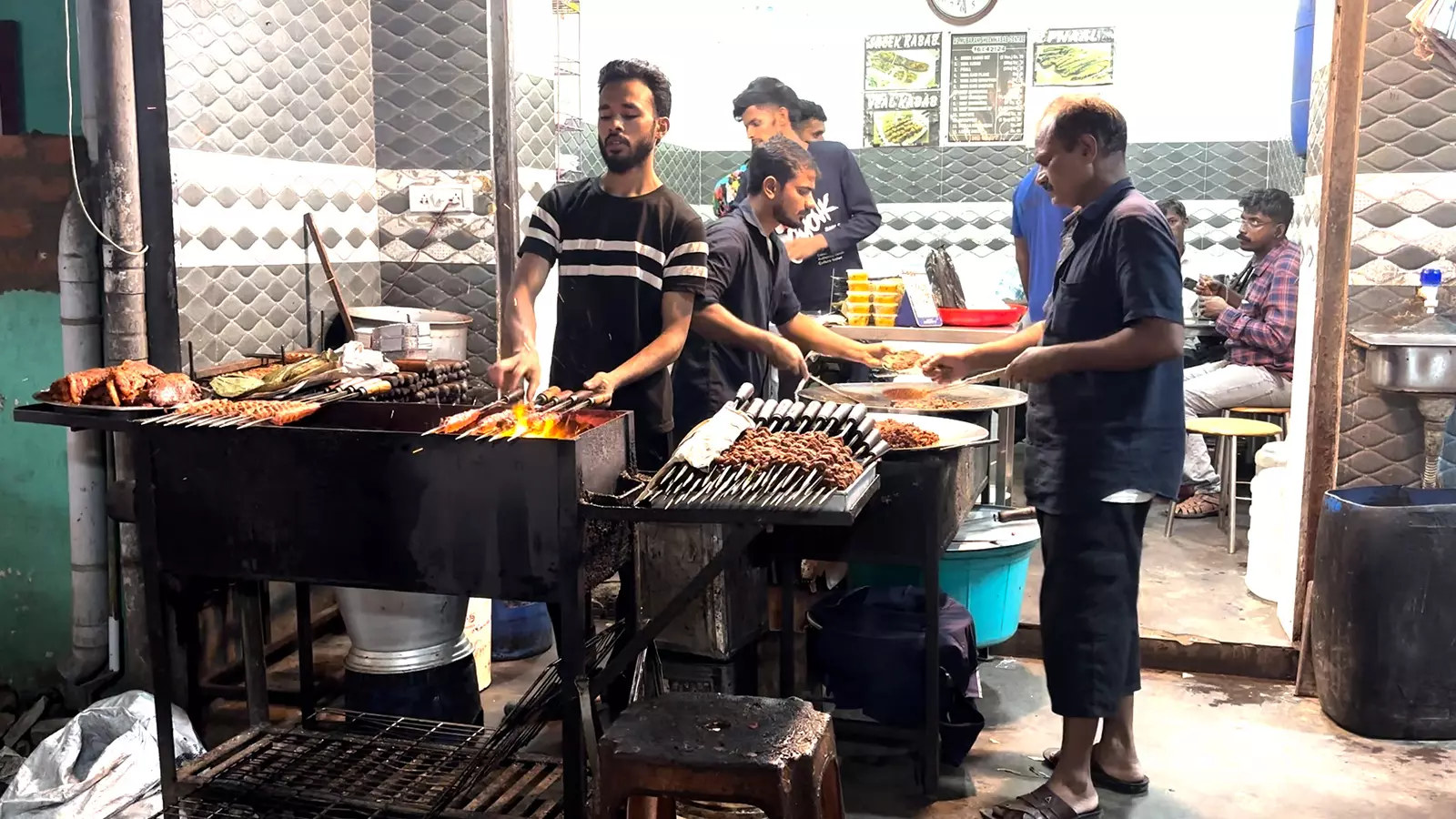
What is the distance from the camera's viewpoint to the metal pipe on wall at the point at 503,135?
5402mm

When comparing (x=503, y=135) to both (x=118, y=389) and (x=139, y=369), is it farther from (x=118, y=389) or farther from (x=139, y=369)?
(x=118, y=389)

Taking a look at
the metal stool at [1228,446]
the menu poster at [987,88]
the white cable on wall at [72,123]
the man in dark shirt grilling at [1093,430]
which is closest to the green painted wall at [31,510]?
the white cable on wall at [72,123]

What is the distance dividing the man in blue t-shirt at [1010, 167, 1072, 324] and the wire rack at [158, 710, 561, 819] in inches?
151

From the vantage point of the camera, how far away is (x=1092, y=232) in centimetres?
339

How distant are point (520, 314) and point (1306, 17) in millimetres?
4487

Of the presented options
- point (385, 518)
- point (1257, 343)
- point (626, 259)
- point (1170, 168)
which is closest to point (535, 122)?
point (626, 259)

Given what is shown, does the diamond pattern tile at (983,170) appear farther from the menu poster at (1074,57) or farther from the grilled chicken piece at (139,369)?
the grilled chicken piece at (139,369)

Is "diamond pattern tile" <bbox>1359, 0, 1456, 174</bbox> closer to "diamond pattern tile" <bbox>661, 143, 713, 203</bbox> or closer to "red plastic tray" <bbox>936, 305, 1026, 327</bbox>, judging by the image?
"red plastic tray" <bbox>936, 305, 1026, 327</bbox>

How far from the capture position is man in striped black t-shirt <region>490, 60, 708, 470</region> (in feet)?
12.8

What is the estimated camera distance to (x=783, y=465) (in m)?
2.84

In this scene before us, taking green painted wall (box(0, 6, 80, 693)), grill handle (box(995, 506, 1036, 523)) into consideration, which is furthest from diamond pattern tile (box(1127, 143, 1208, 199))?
green painted wall (box(0, 6, 80, 693))

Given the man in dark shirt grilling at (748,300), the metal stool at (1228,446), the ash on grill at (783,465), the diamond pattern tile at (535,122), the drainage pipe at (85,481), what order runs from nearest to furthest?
1. the ash on grill at (783,465)
2. the drainage pipe at (85,481)
3. the man in dark shirt grilling at (748,300)
4. the diamond pattern tile at (535,122)
5. the metal stool at (1228,446)

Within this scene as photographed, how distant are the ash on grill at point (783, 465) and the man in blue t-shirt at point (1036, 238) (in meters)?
3.19

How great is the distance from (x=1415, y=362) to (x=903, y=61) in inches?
236
